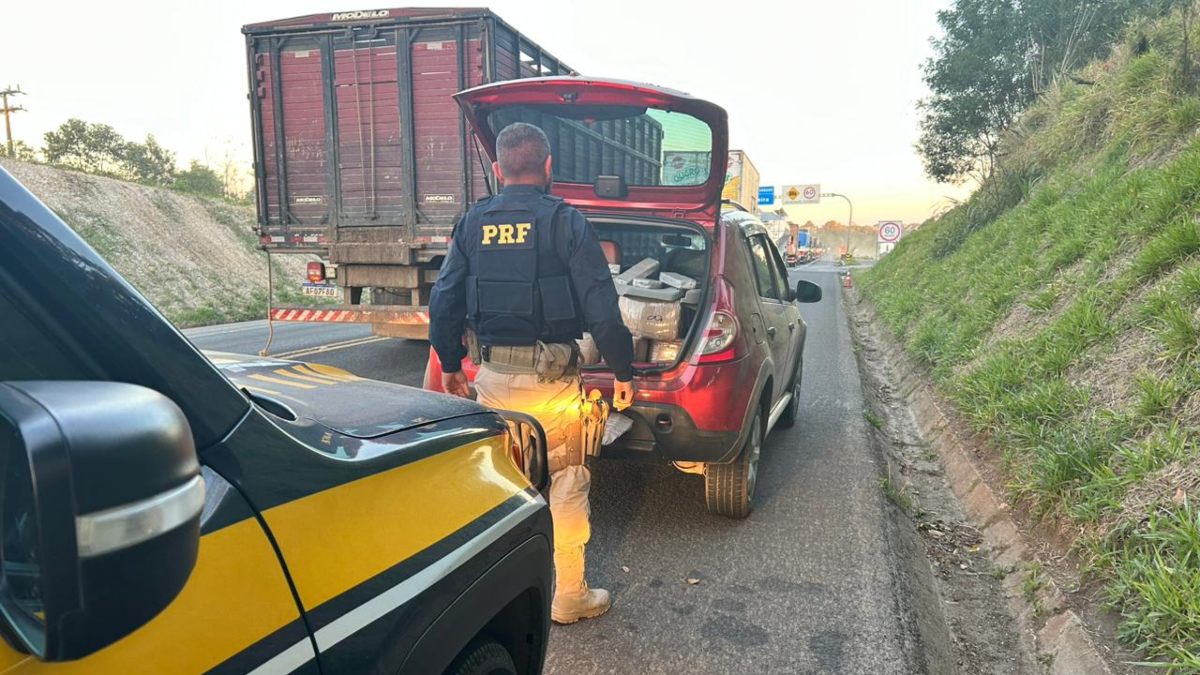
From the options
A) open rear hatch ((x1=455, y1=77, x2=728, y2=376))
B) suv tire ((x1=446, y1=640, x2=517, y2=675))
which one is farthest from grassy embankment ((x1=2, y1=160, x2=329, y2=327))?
suv tire ((x1=446, y1=640, x2=517, y2=675))

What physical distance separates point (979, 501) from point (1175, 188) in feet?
9.25

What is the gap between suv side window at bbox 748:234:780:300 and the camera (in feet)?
14.1

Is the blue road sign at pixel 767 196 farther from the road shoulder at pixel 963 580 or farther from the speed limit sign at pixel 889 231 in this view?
the road shoulder at pixel 963 580

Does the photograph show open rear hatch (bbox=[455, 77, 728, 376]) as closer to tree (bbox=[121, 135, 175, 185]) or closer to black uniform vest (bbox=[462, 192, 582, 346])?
black uniform vest (bbox=[462, 192, 582, 346])

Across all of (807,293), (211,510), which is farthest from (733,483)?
(211,510)

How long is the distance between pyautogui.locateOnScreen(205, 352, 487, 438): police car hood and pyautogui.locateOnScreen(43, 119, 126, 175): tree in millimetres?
26981

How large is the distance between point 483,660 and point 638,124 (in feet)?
13.7

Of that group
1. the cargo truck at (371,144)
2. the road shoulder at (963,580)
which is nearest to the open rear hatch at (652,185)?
the road shoulder at (963,580)

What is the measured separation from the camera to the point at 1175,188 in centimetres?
493

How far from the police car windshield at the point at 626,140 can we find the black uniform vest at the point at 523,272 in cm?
135

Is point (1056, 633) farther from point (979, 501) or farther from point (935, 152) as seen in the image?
point (935, 152)

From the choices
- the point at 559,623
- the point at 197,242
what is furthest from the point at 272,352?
the point at 197,242

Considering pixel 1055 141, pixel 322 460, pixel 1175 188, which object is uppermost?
pixel 1055 141

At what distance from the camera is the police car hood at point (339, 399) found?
1460 millimetres
